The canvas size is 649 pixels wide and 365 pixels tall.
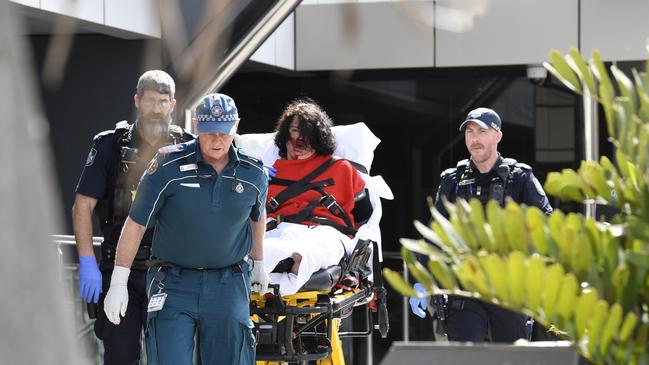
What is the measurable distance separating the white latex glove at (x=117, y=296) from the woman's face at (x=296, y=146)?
63.3 inches

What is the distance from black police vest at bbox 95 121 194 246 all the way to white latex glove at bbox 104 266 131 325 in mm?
308

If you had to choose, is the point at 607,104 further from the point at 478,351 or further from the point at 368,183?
the point at 368,183

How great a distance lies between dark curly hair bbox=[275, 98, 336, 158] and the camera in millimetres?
6785

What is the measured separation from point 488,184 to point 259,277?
1.42 meters

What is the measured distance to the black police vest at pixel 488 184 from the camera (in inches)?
246

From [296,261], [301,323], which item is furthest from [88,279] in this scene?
[301,323]

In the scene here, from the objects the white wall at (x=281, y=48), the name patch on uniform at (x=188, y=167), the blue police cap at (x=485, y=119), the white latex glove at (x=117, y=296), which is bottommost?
the white latex glove at (x=117, y=296)

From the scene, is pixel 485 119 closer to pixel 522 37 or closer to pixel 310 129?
pixel 310 129

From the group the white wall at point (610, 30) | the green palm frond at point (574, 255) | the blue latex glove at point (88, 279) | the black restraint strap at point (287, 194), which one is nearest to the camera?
the green palm frond at point (574, 255)

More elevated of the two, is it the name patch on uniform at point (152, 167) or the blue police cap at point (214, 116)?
the blue police cap at point (214, 116)

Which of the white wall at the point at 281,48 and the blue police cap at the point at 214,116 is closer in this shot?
the blue police cap at the point at 214,116

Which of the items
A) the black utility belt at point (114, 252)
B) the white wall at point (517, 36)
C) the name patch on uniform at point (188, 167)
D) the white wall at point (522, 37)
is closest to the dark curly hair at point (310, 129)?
the black utility belt at point (114, 252)

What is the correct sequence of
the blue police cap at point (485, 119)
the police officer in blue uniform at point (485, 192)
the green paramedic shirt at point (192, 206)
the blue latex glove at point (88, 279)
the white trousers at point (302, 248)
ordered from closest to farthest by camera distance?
1. the green paramedic shirt at point (192, 206)
2. the blue latex glove at point (88, 279)
3. the white trousers at point (302, 248)
4. the police officer in blue uniform at point (485, 192)
5. the blue police cap at point (485, 119)

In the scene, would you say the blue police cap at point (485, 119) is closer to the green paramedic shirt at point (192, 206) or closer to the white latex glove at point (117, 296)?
the green paramedic shirt at point (192, 206)
